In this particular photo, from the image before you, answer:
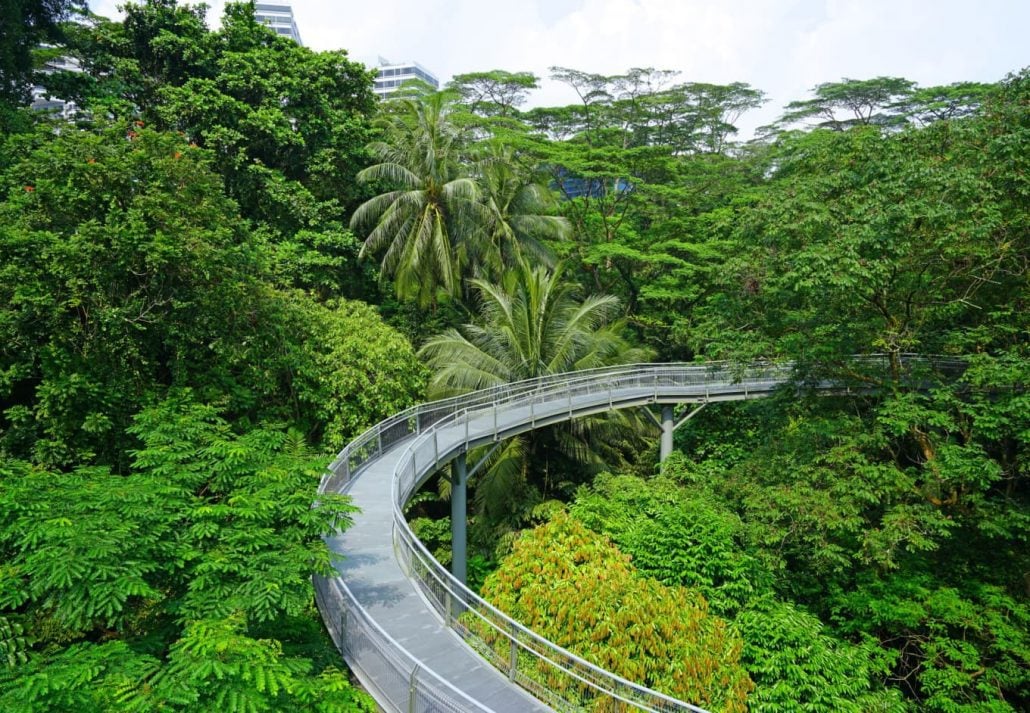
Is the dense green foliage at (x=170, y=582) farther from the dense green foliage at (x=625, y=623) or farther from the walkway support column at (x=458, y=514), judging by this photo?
the walkway support column at (x=458, y=514)

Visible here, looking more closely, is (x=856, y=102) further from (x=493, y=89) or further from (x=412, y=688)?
(x=412, y=688)

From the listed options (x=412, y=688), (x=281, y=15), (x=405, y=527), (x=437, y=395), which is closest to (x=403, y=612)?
(x=405, y=527)

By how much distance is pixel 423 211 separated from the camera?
2202 cm

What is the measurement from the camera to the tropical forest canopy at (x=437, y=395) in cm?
733

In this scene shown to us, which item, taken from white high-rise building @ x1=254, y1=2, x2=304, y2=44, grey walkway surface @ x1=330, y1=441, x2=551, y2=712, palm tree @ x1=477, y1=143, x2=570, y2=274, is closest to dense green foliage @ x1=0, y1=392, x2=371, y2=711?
grey walkway surface @ x1=330, y1=441, x2=551, y2=712

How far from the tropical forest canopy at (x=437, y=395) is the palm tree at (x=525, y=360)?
0.15m

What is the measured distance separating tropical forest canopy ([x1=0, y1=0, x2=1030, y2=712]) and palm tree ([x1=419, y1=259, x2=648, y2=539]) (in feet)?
0.50

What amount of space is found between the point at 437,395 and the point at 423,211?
7.20 m

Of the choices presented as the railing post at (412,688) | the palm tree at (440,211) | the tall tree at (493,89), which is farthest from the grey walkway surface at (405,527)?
the tall tree at (493,89)

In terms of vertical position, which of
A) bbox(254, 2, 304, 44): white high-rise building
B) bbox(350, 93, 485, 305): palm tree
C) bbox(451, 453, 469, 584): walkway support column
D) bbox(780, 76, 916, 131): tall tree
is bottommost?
bbox(451, 453, 469, 584): walkway support column

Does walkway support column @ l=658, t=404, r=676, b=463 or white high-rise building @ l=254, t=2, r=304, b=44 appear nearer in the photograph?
walkway support column @ l=658, t=404, r=676, b=463

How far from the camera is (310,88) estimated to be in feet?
71.9

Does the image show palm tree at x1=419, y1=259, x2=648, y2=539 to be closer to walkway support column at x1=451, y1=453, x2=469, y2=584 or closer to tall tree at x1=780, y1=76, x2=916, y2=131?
walkway support column at x1=451, y1=453, x2=469, y2=584

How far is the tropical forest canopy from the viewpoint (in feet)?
24.0
